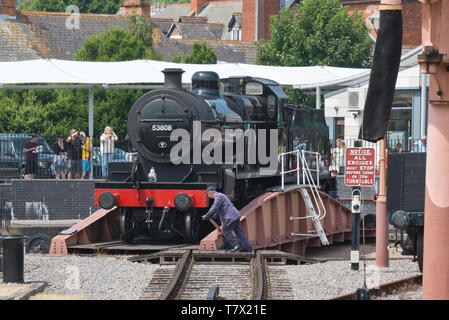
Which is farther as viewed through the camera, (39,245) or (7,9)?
(7,9)

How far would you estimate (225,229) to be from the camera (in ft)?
53.5

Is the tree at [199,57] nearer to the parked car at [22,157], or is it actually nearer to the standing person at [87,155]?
the parked car at [22,157]

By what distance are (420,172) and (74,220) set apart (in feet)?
47.3

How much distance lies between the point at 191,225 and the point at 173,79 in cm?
284

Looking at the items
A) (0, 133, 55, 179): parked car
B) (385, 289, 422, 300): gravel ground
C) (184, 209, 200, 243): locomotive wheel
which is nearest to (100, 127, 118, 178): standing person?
(0, 133, 55, 179): parked car

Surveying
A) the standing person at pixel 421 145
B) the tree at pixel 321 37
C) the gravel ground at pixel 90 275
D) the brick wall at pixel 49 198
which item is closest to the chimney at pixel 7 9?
the tree at pixel 321 37

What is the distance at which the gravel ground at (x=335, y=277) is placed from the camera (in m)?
12.5

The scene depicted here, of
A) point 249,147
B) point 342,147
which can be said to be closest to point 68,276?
point 249,147

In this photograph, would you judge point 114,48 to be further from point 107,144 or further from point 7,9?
point 107,144

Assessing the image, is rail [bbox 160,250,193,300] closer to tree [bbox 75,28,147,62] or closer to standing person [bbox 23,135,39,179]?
standing person [bbox 23,135,39,179]

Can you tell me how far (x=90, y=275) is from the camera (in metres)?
13.8

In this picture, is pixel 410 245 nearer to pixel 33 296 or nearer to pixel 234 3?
pixel 33 296

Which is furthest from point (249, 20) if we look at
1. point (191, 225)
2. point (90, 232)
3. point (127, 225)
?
point (191, 225)

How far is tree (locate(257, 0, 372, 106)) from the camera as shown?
48.2 m
